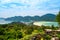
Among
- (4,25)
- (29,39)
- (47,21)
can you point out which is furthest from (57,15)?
(29,39)

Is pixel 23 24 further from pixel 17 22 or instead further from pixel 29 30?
pixel 29 30

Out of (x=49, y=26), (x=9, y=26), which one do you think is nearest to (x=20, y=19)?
(x=9, y=26)

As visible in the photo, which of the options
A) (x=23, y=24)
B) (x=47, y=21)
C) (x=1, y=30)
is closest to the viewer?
(x=1, y=30)

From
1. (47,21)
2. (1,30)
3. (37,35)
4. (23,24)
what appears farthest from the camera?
(23,24)

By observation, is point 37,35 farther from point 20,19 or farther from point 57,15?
point 20,19

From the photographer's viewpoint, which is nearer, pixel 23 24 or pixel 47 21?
pixel 47 21

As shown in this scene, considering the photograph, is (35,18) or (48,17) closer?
(48,17)

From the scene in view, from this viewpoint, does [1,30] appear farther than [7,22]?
No

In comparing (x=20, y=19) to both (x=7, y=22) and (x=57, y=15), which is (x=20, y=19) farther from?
(x=57, y=15)

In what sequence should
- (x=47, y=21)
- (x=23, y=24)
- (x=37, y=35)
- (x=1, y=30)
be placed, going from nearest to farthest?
(x=37, y=35) → (x=1, y=30) → (x=47, y=21) → (x=23, y=24)
